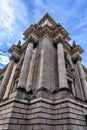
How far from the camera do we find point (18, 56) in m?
22.0

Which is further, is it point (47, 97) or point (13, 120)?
point (47, 97)

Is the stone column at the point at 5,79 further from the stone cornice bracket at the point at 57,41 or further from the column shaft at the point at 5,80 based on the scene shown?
the stone cornice bracket at the point at 57,41

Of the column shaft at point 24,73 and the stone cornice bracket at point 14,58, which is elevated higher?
the stone cornice bracket at point 14,58

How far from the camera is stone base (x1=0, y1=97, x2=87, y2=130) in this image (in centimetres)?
921

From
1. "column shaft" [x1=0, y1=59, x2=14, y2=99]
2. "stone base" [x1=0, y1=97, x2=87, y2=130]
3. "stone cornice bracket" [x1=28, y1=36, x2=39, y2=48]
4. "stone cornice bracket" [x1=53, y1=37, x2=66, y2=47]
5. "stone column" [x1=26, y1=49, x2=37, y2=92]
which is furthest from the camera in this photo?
"stone cornice bracket" [x1=53, y1=37, x2=66, y2=47]

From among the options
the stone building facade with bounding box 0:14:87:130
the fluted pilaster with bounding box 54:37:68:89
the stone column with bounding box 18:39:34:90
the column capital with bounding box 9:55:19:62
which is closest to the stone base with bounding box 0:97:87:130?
the stone building facade with bounding box 0:14:87:130

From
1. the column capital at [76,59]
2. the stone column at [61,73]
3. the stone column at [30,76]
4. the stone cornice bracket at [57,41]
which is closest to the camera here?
the stone column at [61,73]

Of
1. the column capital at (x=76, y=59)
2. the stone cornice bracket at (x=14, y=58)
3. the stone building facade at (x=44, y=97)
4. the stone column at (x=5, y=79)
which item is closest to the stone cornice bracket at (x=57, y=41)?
the stone building facade at (x=44, y=97)

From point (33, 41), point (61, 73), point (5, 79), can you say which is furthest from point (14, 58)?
point (61, 73)

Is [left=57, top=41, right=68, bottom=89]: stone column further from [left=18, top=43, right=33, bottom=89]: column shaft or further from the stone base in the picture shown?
[left=18, top=43, right=33, bottom=89]: column shaft

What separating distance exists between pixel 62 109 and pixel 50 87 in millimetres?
3308

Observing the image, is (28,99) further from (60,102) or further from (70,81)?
(70,81)

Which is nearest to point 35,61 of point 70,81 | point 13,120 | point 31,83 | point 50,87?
point 31,83

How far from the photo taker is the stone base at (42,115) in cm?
921
